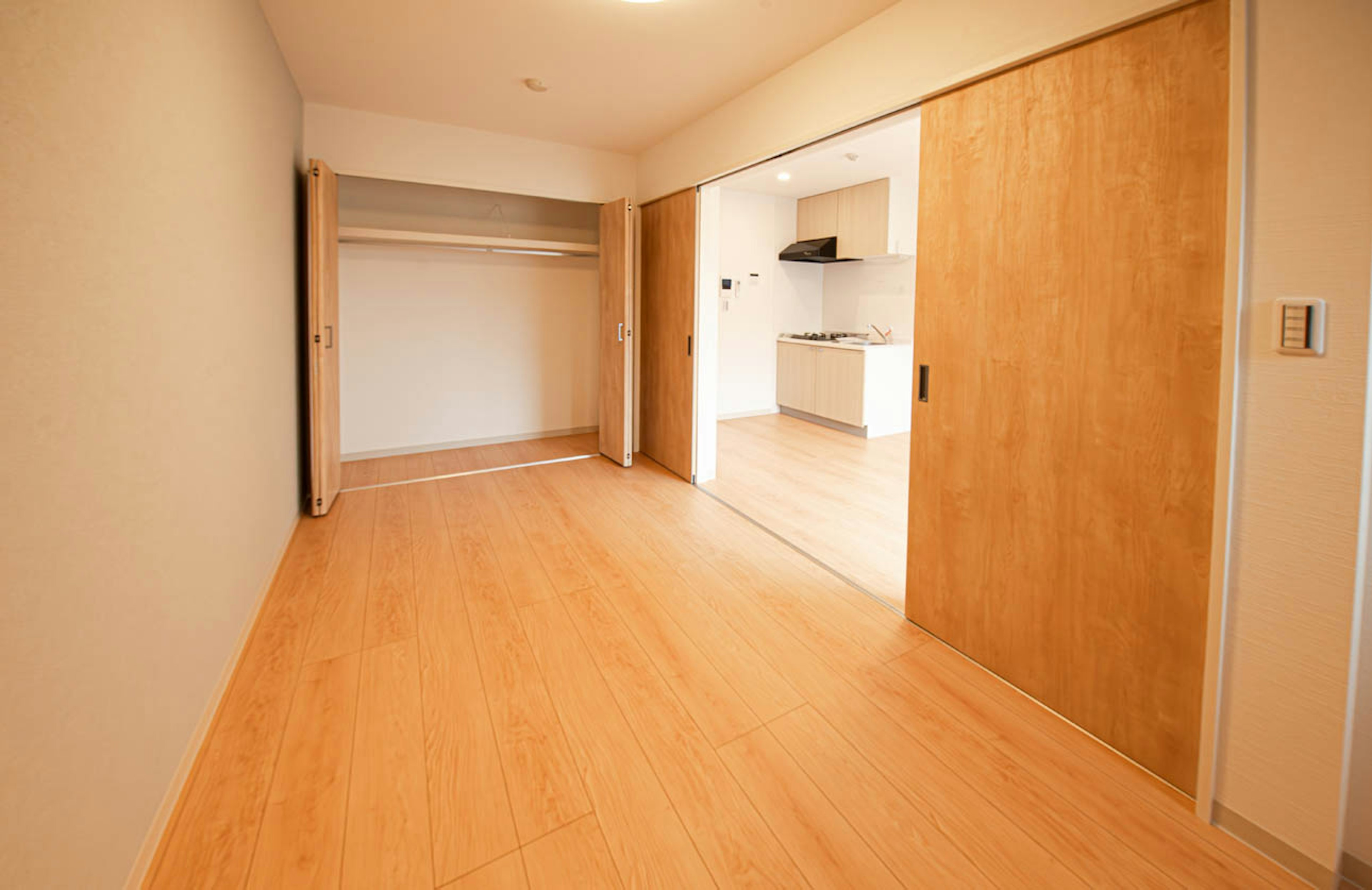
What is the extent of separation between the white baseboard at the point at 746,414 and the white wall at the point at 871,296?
1.30 meters

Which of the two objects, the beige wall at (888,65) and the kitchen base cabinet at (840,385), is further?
the kitchen base cabinet at (840,385)

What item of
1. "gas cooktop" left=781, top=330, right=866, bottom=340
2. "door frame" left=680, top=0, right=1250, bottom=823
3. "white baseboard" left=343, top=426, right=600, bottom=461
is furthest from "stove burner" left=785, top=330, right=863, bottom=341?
"door frame" left=680, top=0, right=1250, bottom=823

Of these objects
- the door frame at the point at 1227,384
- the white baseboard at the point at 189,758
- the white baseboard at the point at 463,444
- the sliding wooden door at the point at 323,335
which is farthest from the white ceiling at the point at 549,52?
the white baseboard at the point at 189,758

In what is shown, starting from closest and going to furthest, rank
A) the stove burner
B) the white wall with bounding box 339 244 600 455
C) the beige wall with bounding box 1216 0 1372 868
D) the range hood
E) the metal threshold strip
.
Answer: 1. the beige wall with bounding box 1216 0 1372 868
2. the metal threshold strip
3. the white wall with bounding box 339 244 600 455
4. the range hood
5. the stove burner

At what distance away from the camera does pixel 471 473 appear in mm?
4645

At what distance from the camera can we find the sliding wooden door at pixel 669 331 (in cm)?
431

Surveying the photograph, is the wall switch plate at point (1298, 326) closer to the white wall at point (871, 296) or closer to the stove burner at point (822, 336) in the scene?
the white wall at point (871, 296)

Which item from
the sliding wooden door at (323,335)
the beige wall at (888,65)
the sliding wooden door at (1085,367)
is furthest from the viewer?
the sliding wooden door at (323,335)

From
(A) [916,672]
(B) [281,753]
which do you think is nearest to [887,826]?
(A) [916,672]

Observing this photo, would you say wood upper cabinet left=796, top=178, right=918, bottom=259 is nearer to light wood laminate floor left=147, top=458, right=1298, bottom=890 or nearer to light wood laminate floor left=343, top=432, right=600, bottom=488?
light wood laminate floor left=343, top=432, right=600, bottom=488

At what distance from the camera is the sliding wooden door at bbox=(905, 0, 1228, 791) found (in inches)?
60.5

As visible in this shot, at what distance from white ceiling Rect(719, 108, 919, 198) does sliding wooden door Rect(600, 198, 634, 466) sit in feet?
2.98

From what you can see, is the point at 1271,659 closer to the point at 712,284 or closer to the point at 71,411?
the point at 71,411

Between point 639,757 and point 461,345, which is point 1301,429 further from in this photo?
point 461,345
